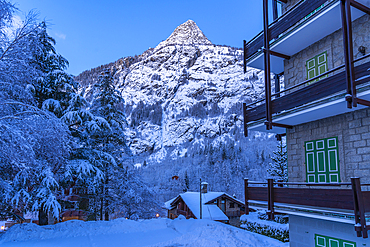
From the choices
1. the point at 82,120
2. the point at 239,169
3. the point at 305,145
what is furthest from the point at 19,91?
the point at 239,169

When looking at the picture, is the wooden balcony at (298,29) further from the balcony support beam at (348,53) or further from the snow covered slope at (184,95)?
the snow covered slope at (184,95)

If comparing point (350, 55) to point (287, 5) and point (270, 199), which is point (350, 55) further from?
point (287, 5)

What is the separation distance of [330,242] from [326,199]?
218 cm

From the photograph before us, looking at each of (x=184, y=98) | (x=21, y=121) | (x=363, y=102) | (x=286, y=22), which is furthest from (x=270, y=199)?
(x=184, y=98)

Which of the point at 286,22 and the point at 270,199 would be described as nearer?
the point at 270,199

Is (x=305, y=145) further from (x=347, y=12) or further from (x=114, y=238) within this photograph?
(x=114, y=238)

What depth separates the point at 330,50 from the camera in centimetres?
912

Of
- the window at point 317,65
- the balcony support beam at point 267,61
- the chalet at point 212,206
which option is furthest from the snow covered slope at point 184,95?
the window at point 317,65

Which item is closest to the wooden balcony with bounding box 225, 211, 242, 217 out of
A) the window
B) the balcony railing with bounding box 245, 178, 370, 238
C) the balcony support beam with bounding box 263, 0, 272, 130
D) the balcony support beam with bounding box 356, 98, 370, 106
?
the balcony railing with bounding box 245, 178, 370, 238

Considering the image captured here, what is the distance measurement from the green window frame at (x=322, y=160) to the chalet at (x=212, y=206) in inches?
896

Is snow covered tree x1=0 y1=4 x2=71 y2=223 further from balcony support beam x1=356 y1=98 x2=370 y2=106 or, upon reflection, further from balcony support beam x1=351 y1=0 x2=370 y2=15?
balcony support beam x1=351 y1=0 x2=370 y2=15

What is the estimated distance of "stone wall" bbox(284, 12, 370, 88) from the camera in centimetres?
812

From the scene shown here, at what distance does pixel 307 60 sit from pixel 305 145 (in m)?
3.22

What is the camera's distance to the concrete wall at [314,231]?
7.75 meters
